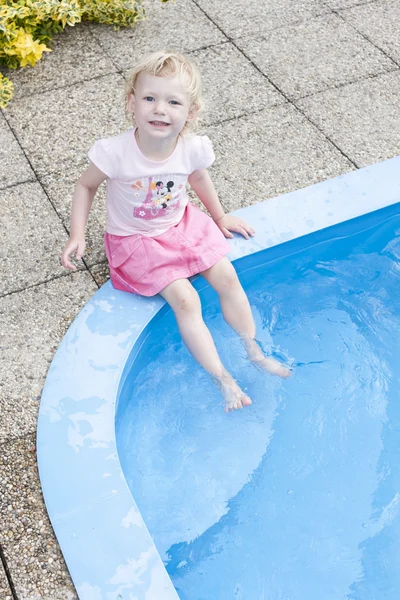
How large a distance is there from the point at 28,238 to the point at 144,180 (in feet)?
2.39

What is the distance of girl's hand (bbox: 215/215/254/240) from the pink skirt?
0.66 ft

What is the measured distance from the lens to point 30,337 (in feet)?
9.98

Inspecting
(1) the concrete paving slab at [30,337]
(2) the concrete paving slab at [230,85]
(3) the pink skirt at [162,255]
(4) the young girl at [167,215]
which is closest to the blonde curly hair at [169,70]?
(4) the young girl at [167,215]

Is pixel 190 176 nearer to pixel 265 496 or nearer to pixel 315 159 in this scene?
pixel 315 159

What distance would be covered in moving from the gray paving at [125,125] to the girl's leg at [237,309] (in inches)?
21.2

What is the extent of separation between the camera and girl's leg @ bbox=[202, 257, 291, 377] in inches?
122

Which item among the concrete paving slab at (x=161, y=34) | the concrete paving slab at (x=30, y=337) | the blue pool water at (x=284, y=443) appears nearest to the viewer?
the blue pool water at (x=284, y=443)

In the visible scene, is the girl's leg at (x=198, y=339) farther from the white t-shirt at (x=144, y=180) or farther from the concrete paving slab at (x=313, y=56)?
the concrete paving slab at (x=313, y=56)

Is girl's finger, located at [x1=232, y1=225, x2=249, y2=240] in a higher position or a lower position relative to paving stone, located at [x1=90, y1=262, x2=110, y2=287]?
higher

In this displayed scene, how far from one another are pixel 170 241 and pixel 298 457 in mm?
980

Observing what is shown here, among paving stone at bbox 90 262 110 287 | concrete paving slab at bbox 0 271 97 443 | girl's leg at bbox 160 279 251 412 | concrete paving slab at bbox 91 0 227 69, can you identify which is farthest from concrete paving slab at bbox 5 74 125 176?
girl's leg at bbox 160 279 251 412

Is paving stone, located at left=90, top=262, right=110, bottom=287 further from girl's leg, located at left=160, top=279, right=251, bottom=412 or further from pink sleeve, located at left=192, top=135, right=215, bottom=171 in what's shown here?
pink sleeve, located at left=192, top=135, right=215, bottom=171

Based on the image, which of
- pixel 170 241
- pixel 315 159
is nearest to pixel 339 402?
pixel 170 241

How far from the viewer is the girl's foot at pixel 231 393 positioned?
291 centimetres
